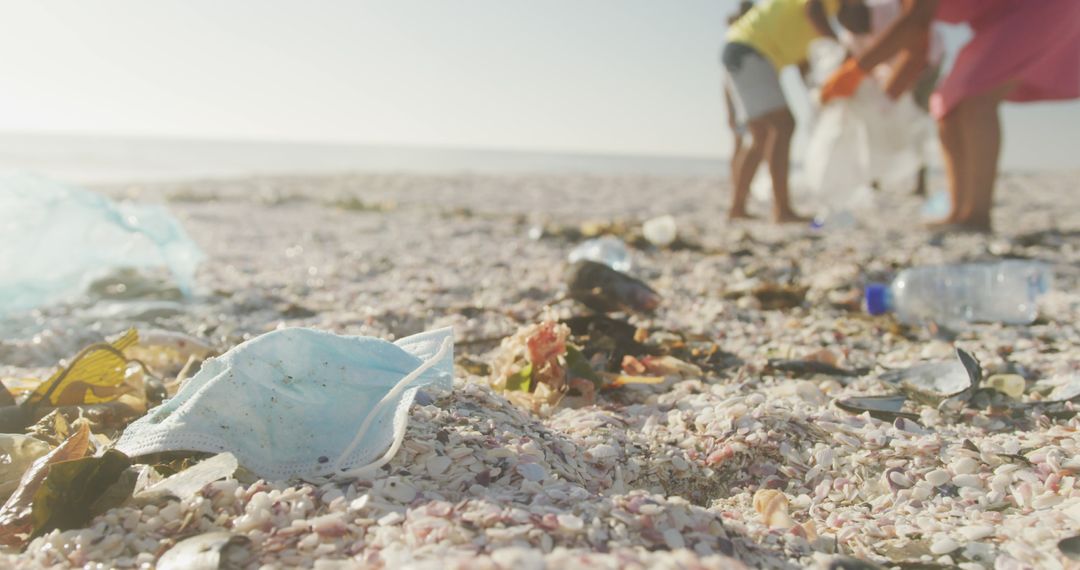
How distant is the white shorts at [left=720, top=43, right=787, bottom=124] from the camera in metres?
4.83

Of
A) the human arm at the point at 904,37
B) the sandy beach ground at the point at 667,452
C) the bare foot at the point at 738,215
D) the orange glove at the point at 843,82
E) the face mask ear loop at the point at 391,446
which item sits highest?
the human arm at the point at 904,37

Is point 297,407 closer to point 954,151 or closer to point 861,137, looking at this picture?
point 954,151

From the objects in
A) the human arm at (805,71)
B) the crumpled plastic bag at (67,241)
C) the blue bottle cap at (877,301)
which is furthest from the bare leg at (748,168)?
the crumpled plastic bag at (67,241)

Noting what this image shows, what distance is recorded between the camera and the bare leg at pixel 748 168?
16.9 ft

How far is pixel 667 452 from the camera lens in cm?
143

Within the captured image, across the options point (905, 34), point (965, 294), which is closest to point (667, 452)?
point (965, 294)

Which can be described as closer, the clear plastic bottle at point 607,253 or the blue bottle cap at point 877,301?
the blue bottle cap at point 877,301

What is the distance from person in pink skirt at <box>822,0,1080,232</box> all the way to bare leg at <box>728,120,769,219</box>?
98cm

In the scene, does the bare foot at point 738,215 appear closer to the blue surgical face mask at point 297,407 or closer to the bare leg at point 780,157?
the bare leg at point 780,157

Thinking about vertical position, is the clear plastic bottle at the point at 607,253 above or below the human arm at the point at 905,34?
below

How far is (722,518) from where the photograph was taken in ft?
3.69

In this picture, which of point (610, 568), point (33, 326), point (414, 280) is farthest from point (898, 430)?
point (33, 326)

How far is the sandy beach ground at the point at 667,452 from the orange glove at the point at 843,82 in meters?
1.85

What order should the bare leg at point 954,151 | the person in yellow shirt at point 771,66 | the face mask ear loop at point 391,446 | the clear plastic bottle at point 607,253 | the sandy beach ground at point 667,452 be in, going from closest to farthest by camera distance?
the sandy beach ground at point 667,452, the face mask ear loop at point 391,446, the clear plastic bottle at point 607,253, the bare leg at point 954,151, the person in yellow shirt at point 771,66
